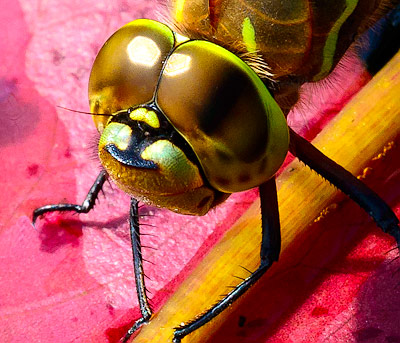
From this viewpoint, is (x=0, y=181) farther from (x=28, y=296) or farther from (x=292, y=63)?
(x=292, y=63)

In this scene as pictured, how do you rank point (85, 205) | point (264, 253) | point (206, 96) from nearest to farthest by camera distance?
1. point (206, 96)
2. point (264, 253)
3. point (85, 205)

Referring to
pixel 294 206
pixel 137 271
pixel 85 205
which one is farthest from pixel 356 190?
pixel 85 205

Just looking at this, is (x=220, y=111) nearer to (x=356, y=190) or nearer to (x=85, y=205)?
(x=356, y=190)

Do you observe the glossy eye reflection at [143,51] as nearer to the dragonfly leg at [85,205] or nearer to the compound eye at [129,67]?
the compound eye at [129,67]

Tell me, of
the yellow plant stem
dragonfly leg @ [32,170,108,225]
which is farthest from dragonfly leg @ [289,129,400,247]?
dragonfly leg @ [32,170,108,225]

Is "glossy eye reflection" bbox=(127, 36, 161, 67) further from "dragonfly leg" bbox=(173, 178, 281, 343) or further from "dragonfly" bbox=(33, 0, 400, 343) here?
"dragonfly leg" bbox=(173, 178, 281, 343)

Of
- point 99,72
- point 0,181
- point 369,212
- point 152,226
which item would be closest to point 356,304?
point 369,212
